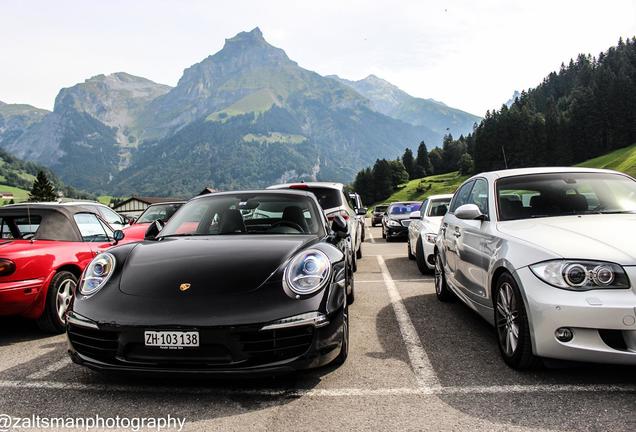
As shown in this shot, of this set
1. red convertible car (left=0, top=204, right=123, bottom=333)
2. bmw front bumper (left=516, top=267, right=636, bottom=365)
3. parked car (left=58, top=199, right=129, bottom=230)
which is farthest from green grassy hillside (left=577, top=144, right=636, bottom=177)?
red convertible car (left=0, top=204, right=123, bottom=333)

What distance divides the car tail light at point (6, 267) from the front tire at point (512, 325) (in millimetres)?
4663

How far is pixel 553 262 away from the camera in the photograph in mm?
3504

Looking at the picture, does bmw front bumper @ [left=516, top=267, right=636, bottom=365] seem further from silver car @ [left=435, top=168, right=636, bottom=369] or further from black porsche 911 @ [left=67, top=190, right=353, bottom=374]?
black porsche 911 @ [left=67, top=190, right=353, bottom=374]

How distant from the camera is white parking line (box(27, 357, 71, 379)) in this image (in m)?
4.04

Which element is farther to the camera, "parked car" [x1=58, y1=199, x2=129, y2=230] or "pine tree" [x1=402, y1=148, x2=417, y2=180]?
"pine tree" [x1=402, y1=148, x2=417, y2=180]

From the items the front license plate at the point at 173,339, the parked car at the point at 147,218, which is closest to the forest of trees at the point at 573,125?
the parked car at the point at 147,218

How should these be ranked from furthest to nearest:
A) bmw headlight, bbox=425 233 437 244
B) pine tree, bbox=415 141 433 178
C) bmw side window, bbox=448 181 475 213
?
pine tree, bbox=415 141 433 178
bmw headlight, bbox=425 233 437 244
bmw side window, bbox=448 181 475 213

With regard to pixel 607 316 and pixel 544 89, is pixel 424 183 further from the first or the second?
pixel 607 316

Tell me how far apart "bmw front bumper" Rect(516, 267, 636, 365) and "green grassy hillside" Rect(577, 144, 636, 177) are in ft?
235

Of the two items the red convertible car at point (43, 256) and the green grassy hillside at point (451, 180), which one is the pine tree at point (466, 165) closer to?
the green grassy hillside at point (451, 180)

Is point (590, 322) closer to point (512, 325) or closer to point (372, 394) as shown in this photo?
point (512, 325)

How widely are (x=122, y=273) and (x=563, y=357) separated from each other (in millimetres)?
3268

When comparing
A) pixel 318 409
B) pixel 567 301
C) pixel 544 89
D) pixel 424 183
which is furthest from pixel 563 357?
pixel 544 89

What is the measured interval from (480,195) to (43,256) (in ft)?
15.9
